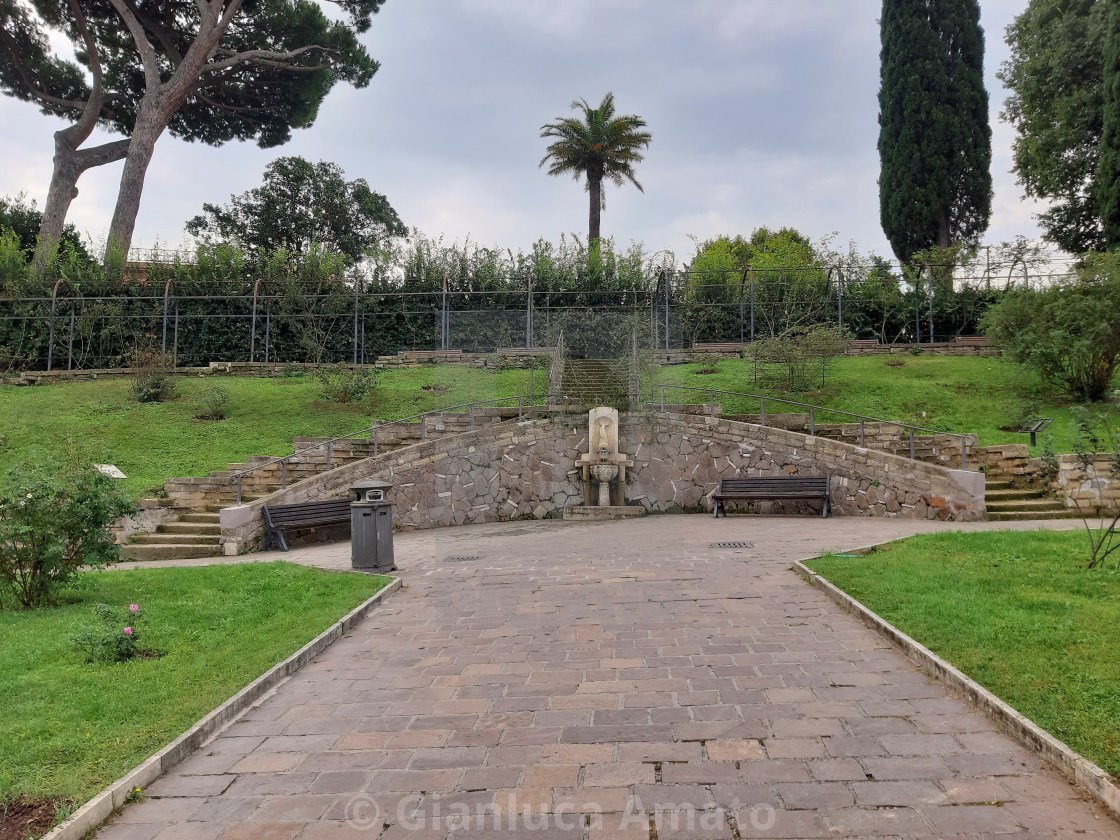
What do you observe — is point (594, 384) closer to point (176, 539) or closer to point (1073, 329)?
point (176, 539)

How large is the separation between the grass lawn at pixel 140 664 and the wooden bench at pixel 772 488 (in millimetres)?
8331

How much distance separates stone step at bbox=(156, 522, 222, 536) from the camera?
12.5 meters

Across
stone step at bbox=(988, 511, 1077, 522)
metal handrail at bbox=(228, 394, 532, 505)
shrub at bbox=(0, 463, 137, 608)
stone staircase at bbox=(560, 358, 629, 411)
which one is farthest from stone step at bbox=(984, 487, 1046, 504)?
shrub at bbox=(0, 463, 137, 608)

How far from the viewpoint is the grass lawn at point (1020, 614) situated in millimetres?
4035

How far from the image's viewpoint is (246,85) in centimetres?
3155

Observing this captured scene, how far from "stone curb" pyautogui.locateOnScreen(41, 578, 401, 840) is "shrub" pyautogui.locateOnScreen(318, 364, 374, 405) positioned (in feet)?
43.3

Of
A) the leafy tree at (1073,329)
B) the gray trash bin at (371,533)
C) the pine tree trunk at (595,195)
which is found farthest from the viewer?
the pine tree trunk at (595,195)

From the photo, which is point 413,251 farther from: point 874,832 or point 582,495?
point 874,832

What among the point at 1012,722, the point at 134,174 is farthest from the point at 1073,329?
the point at 134,174

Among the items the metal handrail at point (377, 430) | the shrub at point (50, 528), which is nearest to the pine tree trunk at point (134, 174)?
the metal handrail at point (377, 430)

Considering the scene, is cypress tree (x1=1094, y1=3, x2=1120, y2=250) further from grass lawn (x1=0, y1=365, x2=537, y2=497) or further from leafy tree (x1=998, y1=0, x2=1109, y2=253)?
grass lawn (x1=0, y1=365, x2=537, y2=497)

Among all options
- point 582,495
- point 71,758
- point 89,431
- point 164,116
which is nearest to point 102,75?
point 164,116

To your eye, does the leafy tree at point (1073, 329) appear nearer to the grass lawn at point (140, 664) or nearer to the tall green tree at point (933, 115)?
the tall green tree at point (933, 115)

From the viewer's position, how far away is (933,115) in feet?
100
